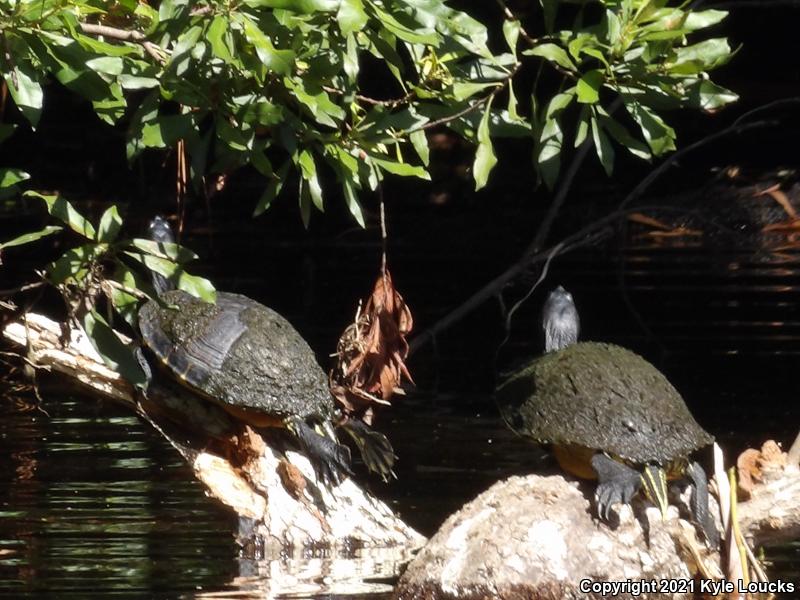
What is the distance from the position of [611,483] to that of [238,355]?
1.47 m

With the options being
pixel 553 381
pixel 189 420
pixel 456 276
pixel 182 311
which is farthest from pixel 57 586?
pixel 456 276

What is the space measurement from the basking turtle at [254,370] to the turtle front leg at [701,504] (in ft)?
3.66

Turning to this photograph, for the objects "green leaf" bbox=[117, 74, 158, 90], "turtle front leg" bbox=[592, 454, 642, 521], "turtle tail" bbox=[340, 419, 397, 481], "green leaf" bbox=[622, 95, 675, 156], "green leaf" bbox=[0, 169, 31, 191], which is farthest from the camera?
"turtle tail" bbox=[340, 419, 397, 481]

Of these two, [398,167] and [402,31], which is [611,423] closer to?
[398,167]

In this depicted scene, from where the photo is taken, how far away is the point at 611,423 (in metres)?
4.33

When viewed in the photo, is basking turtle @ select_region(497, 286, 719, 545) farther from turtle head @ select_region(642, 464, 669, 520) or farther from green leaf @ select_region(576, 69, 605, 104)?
green leaf @ select_region(576, 69, 605, 104)

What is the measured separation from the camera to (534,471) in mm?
5828

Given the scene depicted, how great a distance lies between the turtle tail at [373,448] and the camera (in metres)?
4.93

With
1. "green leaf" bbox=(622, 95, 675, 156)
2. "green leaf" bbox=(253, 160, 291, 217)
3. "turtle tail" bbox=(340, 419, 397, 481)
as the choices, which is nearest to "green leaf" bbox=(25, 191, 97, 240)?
"green leaf" bbox=(253, 160, 291, 217)

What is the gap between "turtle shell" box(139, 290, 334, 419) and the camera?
4.80m

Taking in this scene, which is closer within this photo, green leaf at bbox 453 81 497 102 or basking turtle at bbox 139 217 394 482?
green leaf at bbox 453 81 497 102

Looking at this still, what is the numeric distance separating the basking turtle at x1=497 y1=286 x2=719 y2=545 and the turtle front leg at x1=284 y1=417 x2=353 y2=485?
1.85 feet

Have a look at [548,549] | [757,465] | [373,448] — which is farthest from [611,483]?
[373,448]

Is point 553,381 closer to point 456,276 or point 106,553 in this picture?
point 106,553
